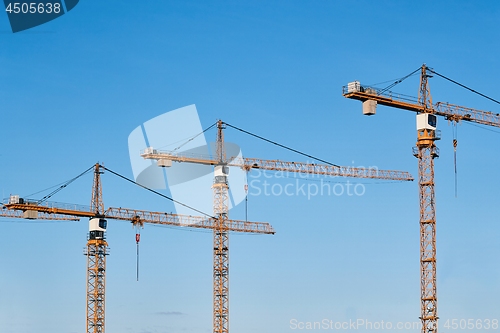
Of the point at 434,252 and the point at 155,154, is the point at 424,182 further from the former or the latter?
the point at 155,154

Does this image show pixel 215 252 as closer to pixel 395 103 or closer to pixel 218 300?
pixel 218 300

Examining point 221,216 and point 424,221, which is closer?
point 424,221

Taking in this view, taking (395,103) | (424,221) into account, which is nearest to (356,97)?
(395,103)

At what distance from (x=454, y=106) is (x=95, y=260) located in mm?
53164

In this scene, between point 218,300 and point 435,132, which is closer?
point 435,132

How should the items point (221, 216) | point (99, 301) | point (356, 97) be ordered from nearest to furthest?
point (356, 97)
point (99, 301)
point (221, 216)

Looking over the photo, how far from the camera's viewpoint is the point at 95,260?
488 ft

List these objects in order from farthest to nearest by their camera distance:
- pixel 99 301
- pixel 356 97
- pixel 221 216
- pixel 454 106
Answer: pixel 221 216, pixel 99 301, pixel 454 106, pixel 356 97

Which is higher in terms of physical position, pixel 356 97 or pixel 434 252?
pixel 356 97

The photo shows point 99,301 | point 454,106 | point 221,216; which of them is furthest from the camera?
point 221,216

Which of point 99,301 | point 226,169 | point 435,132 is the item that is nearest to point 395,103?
point 435,132

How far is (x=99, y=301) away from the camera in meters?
148

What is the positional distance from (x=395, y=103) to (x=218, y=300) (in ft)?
154

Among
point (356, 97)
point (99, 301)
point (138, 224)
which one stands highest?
point (356, 97)
